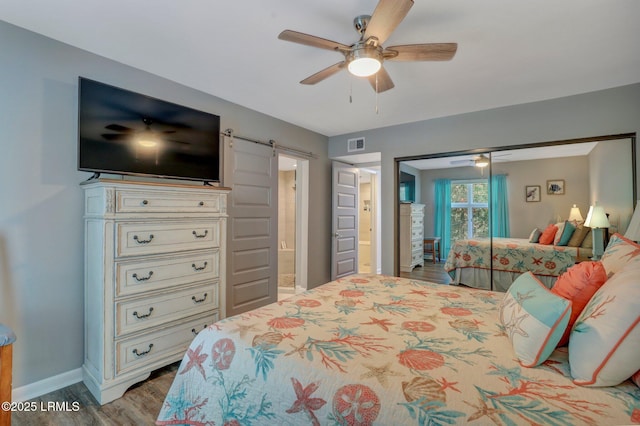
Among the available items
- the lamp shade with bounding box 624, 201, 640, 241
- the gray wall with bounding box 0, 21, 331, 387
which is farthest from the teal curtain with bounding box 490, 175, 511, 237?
the gray wall with bounding box 0, 21, 331, 387

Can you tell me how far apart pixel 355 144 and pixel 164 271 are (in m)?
3.20

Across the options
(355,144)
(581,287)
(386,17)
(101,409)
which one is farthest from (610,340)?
(355,144)

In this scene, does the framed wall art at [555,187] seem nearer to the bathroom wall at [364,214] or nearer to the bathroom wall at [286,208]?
the bathroom wall at [364,214]

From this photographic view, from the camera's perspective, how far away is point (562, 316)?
106 cm

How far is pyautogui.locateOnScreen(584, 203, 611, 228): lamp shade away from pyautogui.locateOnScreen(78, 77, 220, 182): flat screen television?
12.4 feet

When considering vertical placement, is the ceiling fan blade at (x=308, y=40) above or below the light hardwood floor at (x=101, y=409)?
above

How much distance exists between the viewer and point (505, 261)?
11.2 ft

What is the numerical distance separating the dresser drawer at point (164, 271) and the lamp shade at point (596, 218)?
12.0 ft

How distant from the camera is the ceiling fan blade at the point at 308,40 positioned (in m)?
1.59

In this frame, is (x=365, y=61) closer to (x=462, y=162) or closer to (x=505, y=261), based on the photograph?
(x=462, y=162)

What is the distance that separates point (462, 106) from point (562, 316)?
290cm

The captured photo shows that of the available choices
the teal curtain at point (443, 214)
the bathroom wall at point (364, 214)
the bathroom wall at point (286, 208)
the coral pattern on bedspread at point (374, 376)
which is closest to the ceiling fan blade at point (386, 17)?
the coral pattern on bedspread at point (374, 376)

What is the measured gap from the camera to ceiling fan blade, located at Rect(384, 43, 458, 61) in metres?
1.71

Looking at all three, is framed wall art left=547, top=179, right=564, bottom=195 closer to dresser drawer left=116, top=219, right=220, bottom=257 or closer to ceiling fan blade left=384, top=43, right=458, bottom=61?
ceiling fan blade left=384, top=43, right=458, bottom=61
